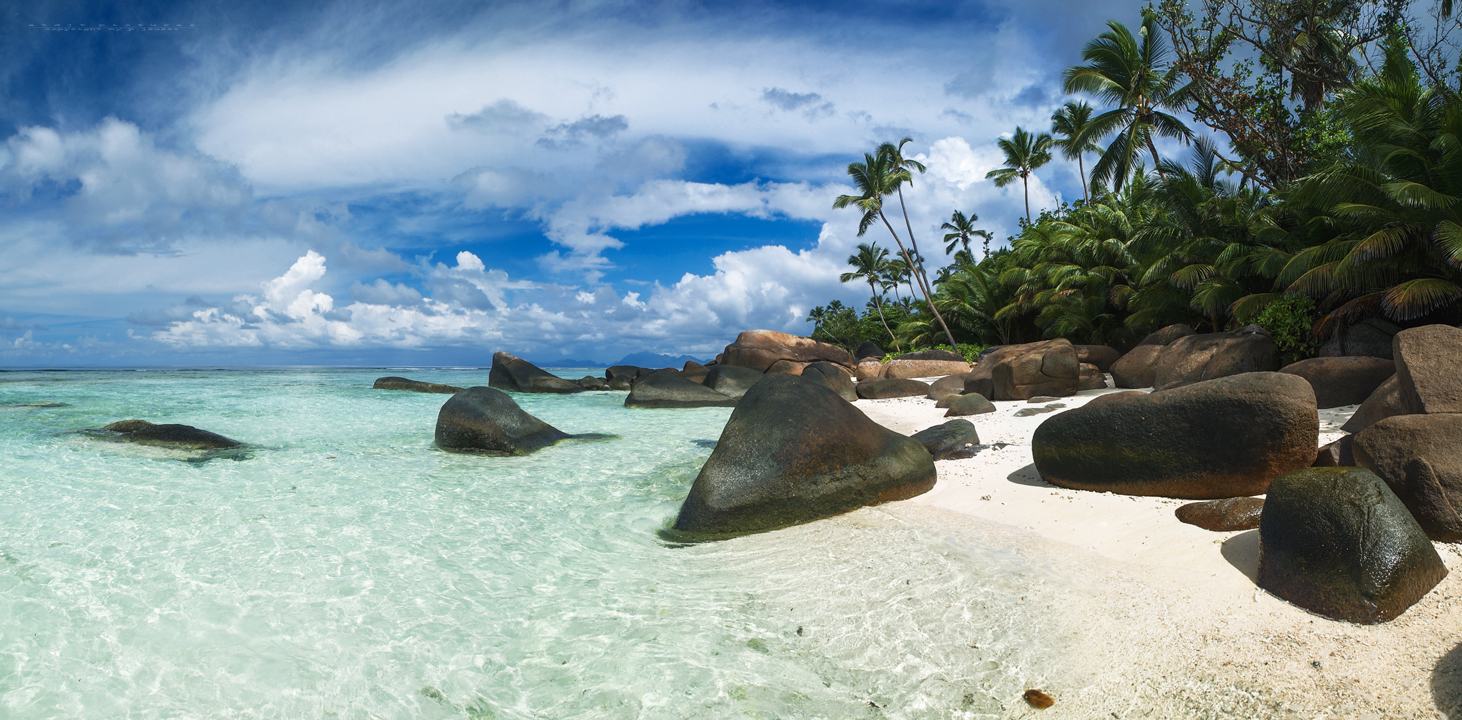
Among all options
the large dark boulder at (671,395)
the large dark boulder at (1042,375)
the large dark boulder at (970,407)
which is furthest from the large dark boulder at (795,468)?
the large dark boulder at (671,395)

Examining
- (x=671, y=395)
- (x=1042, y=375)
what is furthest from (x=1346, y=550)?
(x=671, y=395)

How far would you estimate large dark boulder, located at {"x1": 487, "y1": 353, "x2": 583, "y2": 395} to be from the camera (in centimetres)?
2697

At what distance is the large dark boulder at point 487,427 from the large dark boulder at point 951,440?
6.01 metres

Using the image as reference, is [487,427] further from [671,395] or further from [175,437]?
[671,395]

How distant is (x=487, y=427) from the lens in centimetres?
1031

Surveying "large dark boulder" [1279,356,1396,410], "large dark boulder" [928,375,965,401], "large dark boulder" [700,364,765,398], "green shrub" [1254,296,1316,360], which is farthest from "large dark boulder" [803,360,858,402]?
"large dark boulder" [1279,356,1396,410]

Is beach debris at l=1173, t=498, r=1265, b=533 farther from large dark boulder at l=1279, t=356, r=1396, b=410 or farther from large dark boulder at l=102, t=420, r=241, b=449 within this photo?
large dark boulder at l=102, t=420, r=241, b=449

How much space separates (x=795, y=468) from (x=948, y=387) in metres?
A: 13.4

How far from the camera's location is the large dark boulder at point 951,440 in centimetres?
840

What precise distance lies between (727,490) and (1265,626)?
3896 mm

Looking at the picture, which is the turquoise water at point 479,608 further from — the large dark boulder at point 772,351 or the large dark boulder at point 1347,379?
the large dark boulder at point 772,351

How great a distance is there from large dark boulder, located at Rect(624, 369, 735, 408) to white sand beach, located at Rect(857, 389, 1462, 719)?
14745mm

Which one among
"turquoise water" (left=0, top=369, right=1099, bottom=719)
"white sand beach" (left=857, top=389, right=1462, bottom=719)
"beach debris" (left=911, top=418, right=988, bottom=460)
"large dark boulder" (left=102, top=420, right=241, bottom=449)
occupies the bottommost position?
"turquoise water" (left=0, top=369, right=1099, bottom=719)

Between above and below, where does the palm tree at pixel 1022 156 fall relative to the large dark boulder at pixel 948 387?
above
